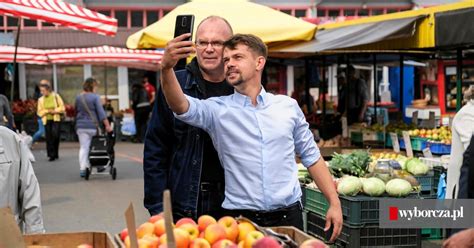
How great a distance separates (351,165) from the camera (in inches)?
310

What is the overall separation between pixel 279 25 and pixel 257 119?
7217mm

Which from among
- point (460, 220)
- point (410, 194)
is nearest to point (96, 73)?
point (410, 194)

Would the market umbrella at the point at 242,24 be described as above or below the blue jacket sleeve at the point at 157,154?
above

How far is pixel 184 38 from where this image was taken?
3.47 meters

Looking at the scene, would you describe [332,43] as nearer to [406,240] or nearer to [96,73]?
[406,240]

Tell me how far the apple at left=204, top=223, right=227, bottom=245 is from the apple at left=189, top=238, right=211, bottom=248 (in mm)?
46

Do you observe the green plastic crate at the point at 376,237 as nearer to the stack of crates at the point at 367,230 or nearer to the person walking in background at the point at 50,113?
the stack of crates at the point at 367,230

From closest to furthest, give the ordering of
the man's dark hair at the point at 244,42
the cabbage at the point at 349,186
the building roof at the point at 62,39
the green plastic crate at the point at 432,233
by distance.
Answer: the man's dark hair at the point at 244,42
the cabbage at the point at 349,186
the green plastic crate at the point at 432,233
the building roof at the point at 62,39

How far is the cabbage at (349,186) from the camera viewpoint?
6922 mm

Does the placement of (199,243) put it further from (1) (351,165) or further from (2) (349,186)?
(1) (351,165)

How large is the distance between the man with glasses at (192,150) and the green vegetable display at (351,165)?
3.84 meters

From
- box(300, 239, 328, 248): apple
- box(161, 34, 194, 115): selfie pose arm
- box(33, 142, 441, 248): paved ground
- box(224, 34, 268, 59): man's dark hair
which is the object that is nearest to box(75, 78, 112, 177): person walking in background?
box(33, 142, 441, 248): paved ground

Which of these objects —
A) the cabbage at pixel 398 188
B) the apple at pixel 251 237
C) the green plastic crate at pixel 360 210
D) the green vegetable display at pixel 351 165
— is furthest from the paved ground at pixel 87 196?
the apple at pixel 251 237

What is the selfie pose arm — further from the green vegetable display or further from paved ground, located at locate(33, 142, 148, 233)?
paved ground, located at locate(33, 142, 148, 233)
